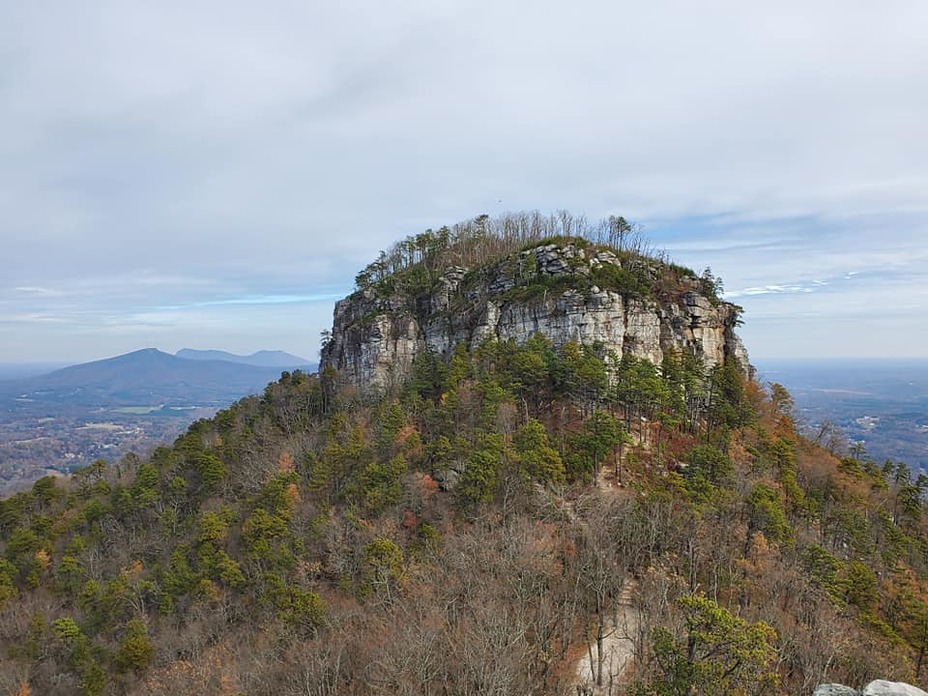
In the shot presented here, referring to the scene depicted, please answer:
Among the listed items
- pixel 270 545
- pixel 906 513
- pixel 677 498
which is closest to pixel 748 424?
pixel 906 513

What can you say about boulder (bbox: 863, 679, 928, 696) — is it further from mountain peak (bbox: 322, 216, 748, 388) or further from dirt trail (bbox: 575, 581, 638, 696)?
mountain peak (bbox: 322, 216, 748, 388)

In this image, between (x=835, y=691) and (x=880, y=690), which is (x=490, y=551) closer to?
(x=835, y=691)

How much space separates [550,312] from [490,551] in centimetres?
2925

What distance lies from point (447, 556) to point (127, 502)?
32.8 m

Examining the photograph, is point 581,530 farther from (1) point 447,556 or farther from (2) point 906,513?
(2) point 906,513

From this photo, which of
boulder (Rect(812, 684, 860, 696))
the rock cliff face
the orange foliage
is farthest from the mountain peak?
boulder (Rect(812, 684, 860, 696))

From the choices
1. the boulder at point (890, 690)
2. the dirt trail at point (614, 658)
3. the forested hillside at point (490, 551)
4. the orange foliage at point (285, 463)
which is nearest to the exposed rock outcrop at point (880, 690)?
the boulder at point (890, 690)

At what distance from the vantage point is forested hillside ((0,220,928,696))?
1772 cm

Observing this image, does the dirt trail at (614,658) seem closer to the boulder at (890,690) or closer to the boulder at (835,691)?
the boulder at (835,691)

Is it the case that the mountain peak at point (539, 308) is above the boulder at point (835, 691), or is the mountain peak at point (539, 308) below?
above

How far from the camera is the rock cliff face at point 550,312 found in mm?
46688

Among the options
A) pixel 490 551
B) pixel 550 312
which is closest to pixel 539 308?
pixel 550 312

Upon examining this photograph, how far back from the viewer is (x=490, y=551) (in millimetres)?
22438

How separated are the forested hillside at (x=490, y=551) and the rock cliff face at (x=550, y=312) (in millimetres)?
2641
